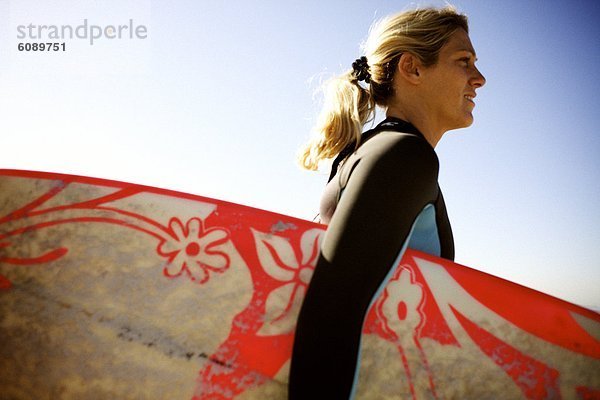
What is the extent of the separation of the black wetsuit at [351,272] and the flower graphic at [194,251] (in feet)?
1.59

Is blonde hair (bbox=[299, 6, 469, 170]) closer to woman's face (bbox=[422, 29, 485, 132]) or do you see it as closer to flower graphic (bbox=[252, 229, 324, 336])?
woman's face (bbox=[422, 29, 485, 132])

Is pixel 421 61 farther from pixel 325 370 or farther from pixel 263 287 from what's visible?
pixel 325 370

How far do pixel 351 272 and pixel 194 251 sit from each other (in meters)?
0.62

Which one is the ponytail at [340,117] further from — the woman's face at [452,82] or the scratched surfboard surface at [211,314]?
the scratched surfboard surface at [211,314]

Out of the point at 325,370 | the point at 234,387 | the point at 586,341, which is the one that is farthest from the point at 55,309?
the point at 586,341

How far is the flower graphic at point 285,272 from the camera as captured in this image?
1.00 m

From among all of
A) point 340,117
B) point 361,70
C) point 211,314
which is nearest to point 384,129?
point 340,117

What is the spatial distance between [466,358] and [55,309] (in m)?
1.30

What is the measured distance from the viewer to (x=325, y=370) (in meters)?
0.63

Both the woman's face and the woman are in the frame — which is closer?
the woman

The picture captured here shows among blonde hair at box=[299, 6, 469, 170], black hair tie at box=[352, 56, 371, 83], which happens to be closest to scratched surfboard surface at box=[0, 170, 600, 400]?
blonde hair at box=[299, 6, 469, 170]

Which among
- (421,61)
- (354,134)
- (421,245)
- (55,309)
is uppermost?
(421,61)

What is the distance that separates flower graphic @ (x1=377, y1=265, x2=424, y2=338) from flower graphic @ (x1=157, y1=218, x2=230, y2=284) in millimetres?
524

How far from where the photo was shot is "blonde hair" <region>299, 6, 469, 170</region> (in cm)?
138
